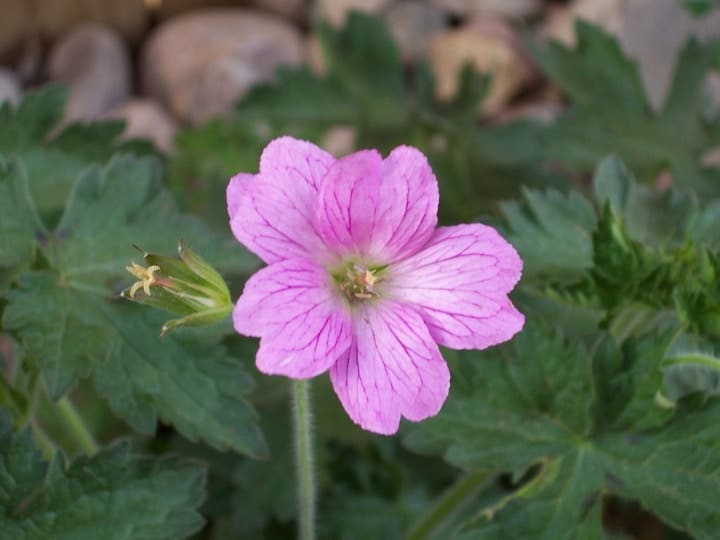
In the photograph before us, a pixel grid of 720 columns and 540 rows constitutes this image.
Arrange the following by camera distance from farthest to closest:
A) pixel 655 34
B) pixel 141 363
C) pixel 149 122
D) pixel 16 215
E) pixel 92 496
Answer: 1. pixel 655 34
2. pixel 149 122
3. pixel 16 215
4. pixel 141 363
5. pixel 92 496

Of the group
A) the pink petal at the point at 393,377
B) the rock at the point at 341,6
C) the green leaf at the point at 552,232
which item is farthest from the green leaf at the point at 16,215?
the rock at the point at 341,6

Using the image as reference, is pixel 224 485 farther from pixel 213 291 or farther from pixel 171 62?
pixel 171 62

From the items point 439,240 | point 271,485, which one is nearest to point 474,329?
point 439,240

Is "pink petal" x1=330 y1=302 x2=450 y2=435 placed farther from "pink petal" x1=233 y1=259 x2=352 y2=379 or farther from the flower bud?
the flower bud

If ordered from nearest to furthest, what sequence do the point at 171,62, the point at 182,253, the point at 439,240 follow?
the point at 182,253, the point at 439,240, the point at 171,62

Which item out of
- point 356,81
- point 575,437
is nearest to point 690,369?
point 575,437

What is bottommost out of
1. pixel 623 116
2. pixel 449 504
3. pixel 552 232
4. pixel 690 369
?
pixel 449 504

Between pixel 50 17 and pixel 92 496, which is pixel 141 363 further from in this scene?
pixel 50 17
